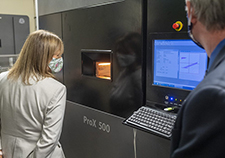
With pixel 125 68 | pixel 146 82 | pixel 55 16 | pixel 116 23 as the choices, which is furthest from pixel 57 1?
pixel 146 82

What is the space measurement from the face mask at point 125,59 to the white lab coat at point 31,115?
20.5 inches

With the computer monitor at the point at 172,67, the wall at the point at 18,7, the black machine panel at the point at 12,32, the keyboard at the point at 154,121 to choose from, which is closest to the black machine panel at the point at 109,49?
the computer monitor at the point at 172,67

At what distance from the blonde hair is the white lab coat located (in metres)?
0.04

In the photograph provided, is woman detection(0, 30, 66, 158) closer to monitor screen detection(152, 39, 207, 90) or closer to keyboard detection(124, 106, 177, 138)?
keyboard detection(124, 106, 177, 138)

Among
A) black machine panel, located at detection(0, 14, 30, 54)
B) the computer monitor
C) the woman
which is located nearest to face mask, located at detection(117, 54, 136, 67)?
the computer monitor

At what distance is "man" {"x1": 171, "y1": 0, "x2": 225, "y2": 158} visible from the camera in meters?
0.53

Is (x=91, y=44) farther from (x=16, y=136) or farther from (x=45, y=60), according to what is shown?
(x=16, y=136)

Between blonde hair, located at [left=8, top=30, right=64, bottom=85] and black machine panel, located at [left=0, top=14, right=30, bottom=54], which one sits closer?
blonde hair, located at [left=8, top=30, right=64, bottom=85]

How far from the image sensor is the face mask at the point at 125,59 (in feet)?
5.38

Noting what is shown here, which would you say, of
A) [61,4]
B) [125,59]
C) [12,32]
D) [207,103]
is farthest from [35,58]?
[12,32]

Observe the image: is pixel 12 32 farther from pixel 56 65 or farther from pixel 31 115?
pixel 31 115

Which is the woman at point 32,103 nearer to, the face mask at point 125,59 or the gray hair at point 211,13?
the face mask at point 125,59

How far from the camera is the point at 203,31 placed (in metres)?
0.67

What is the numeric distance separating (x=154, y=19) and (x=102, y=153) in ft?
3.84
